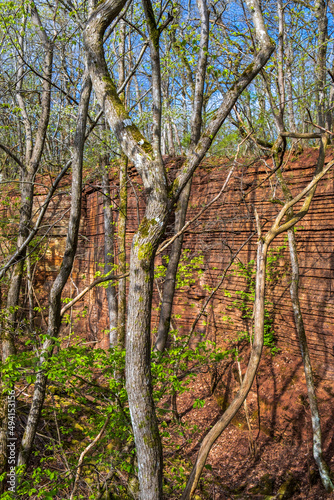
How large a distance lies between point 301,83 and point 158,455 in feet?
37.9

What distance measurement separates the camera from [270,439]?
6613 mm

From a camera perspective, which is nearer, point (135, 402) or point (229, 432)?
point (135, 402)

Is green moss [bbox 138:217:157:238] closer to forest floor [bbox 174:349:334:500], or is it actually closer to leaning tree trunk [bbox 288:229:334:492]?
leaning tree trunk [bbox 288:229:334:492]

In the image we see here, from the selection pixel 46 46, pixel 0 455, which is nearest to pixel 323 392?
pixel 0 455

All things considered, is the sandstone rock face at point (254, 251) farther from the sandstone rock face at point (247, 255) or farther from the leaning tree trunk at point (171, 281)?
the leaning tree trunk at point (171, 281)

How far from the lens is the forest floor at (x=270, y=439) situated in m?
5.67

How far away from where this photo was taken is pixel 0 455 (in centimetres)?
550

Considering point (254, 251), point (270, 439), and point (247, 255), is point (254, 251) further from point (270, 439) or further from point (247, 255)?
point (270, 439)

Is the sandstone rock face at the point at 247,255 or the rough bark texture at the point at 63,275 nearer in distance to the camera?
the rough bark texture at the point at 63,275

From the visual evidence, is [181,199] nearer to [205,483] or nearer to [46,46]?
[46,46]

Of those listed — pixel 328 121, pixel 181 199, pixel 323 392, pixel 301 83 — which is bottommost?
pixel 323 392

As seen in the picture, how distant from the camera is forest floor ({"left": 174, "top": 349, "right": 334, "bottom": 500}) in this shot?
5.67m

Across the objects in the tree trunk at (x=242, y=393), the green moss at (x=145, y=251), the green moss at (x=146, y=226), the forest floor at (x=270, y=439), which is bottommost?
the forest floor at (x=270, y=439)

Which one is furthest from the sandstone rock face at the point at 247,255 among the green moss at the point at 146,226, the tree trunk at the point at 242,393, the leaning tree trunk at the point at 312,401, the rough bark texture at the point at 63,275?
the tree trunk at the point at 242,393
